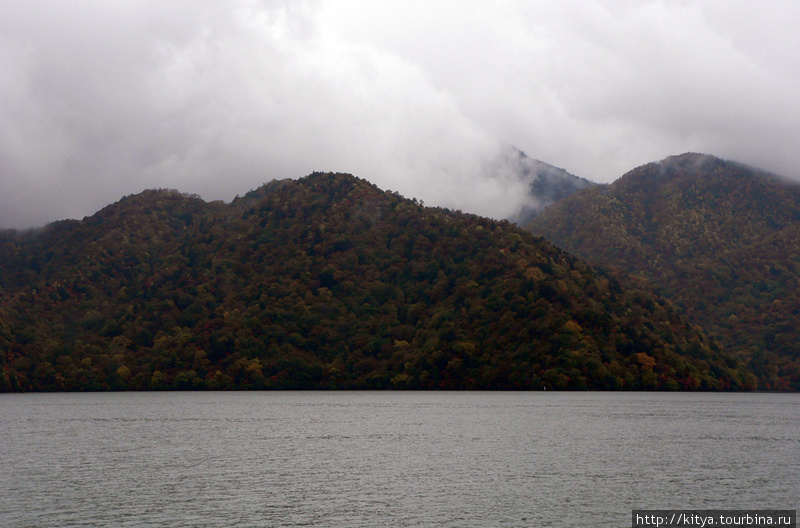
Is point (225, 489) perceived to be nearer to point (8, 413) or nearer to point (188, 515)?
point (188, 515)

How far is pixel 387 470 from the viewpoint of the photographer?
8106 centimetres

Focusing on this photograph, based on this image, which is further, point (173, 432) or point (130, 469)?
point (173, 432)

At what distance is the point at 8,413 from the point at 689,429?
147m

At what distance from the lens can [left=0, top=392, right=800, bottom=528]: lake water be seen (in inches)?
2346

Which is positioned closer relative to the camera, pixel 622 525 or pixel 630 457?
pixel 622 525

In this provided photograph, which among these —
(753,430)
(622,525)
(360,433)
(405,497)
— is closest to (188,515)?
(405,497)

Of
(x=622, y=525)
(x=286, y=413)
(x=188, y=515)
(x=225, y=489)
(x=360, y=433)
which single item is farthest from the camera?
(x=286, y=413)

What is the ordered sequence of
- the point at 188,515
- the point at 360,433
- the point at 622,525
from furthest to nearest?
1. the point at 360,433
2. the point at 188,515
3. the point at 622,525

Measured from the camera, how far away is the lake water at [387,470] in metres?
59.6

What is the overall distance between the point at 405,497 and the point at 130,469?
34043 mm

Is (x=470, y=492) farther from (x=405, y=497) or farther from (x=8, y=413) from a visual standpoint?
(x=8, y=413)

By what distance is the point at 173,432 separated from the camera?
123m

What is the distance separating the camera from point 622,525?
55.0 metres

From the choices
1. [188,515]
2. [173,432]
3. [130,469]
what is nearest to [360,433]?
[173,432]
